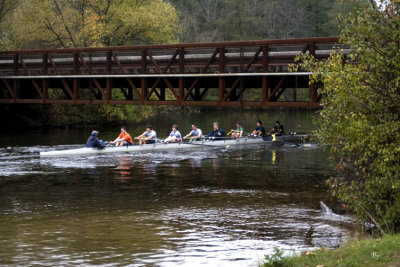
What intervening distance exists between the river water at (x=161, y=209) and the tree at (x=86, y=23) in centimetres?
2196

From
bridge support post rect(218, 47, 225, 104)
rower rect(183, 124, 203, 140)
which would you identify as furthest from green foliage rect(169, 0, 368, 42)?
bridge support post rect(218, 47, 225, 104)

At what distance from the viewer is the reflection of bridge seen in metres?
29.2

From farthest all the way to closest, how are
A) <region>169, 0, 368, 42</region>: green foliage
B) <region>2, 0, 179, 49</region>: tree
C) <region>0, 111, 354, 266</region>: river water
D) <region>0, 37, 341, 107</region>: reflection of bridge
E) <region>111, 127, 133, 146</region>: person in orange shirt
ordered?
<region>169, 0, 368, 42</region>: green foliage < <region>2, 0, 179, 49</region>: tree < <region>111, 127, 133, 146</region>: person in orange shirt < <region>0, 37, 341, 107</region>: reflection of bridge < <region>0, 111, 354, 266</region>: river water

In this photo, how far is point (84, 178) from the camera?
79.6 ft

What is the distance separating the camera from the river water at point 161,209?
13336 mm

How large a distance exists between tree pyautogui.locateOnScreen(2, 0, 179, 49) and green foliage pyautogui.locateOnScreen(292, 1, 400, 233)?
40064 millimetres

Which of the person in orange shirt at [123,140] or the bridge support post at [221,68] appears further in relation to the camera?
the person in orange shirt at [123,140]

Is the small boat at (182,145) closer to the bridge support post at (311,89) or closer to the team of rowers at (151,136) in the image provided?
the team of rowers at (151,136)

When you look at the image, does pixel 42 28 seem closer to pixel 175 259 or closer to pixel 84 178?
pixel 84 178

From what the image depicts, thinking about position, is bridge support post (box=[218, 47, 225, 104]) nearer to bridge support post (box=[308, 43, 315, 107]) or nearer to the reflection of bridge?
the reflection of bridge

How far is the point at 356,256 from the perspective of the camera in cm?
1028

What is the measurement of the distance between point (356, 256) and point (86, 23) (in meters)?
44.6

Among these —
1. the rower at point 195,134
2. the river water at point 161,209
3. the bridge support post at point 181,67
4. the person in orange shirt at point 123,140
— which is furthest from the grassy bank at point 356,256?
the rower at point 195,134

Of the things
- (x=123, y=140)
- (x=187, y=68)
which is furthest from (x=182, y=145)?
(x=187, y=68)
